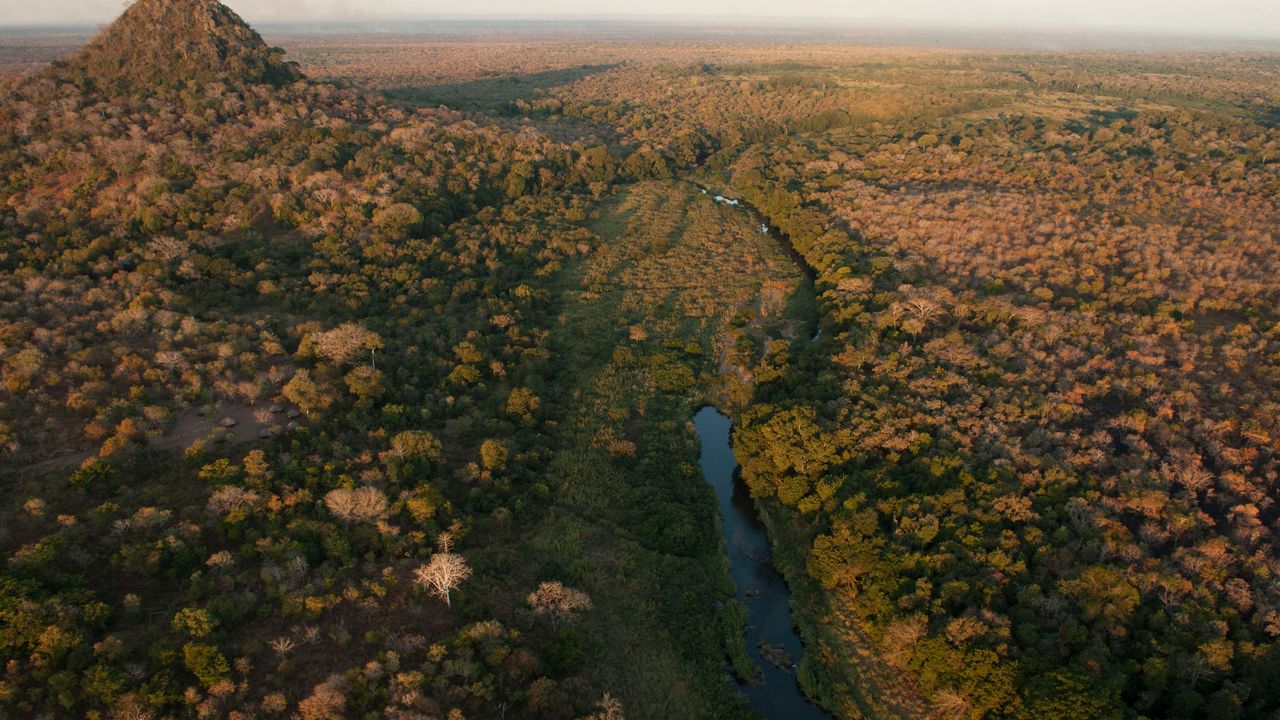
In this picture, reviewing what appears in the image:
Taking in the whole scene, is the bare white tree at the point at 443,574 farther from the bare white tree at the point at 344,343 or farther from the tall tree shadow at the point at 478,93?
the tall tree shadow at the point at 478,93

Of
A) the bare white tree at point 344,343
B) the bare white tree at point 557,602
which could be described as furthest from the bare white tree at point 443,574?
the bare white tree at point 344,343

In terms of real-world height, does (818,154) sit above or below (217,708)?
above

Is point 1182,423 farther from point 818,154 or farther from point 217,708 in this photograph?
point 818,154

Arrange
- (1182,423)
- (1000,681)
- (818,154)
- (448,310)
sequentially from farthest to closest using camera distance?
(818,154) < (448,310) < (1182,423) < (1000,681)

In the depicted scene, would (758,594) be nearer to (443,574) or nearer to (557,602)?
(557,602)

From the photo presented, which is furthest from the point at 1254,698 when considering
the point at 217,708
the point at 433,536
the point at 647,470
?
the point at 217,708

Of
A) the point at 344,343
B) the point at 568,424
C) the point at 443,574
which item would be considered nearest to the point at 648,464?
the point at 568,424

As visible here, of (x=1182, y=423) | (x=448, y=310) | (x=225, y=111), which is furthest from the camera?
(x=225, y=111)
